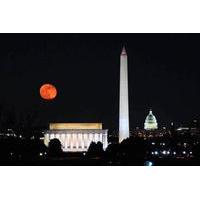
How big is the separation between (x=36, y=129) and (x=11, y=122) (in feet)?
54.7

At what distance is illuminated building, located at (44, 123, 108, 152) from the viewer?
10131cm

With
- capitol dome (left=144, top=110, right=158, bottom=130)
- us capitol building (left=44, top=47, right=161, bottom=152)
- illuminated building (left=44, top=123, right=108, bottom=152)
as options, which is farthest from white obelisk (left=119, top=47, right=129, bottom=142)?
capitol dome (left=144, top=110, right=158, bottom=130)

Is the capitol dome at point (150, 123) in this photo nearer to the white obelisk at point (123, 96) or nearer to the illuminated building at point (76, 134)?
the illuminated building at point (76, 134)

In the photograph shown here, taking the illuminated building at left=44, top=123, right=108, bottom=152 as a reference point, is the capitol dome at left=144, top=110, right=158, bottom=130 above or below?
above

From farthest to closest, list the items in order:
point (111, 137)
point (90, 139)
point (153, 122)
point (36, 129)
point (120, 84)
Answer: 1. point (153, 122)
2. point (111, 137)
3. point (90, 139)
4. point (36, 129)
5. point (120, 84)

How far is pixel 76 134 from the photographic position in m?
103

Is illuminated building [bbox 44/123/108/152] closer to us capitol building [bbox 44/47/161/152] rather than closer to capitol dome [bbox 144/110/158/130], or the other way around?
us capitol building [bbox 44/47/161/152]

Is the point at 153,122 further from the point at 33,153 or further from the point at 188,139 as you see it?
the point at 33,153

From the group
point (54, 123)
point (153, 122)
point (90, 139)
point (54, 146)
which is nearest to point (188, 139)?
point (90, 139)

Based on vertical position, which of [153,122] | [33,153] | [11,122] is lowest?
[33,153]

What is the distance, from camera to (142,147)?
56.0 m

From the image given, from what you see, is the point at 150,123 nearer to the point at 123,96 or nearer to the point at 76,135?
the point at 76,135

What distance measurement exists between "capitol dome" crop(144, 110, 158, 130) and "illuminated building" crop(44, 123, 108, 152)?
57.3 m

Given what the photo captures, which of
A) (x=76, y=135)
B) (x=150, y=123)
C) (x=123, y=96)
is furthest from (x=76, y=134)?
(x=150, y=123)
